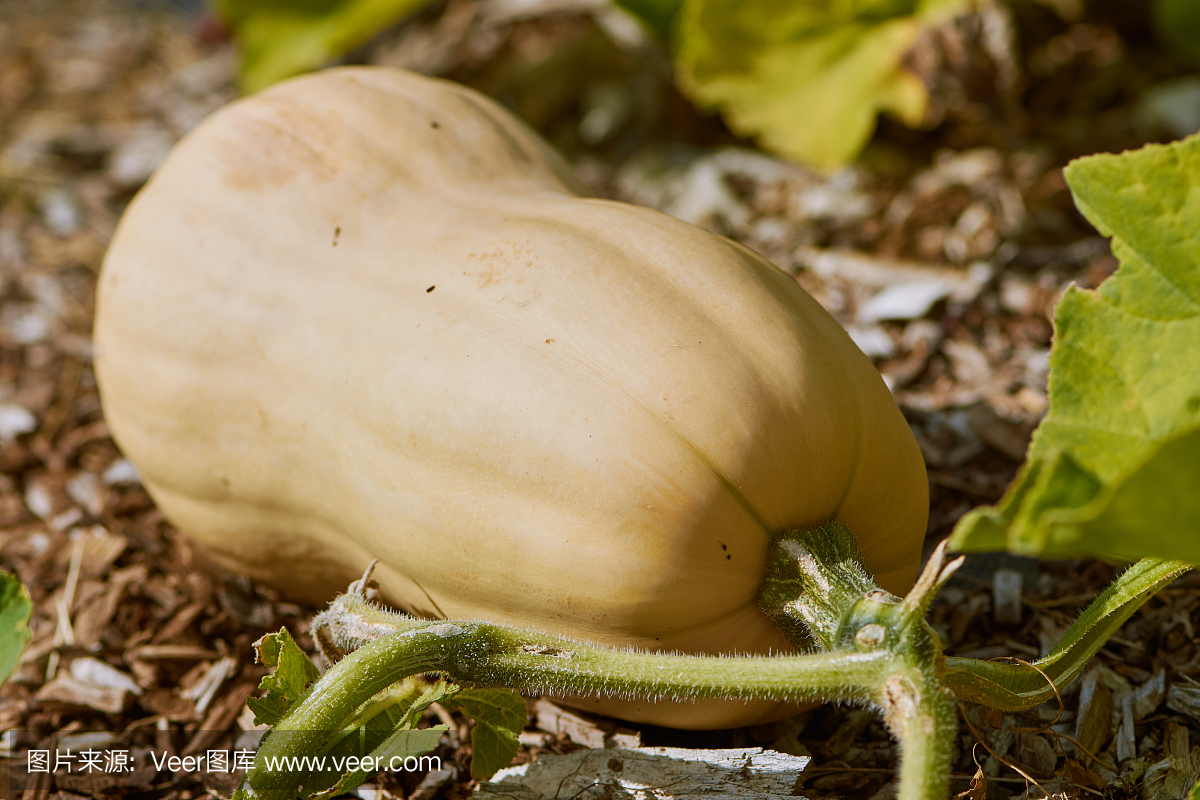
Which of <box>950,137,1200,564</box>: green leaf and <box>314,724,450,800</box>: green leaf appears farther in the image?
<box>314,724,450,800</box>: green leaf

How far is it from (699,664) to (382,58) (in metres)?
2.91

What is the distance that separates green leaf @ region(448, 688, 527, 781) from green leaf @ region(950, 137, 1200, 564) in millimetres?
672

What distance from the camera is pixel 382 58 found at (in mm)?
3486

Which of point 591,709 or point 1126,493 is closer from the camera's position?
point 1126,493

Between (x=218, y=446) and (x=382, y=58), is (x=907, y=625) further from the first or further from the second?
(x=382, y=58)

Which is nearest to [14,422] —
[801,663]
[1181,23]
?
[801,663]

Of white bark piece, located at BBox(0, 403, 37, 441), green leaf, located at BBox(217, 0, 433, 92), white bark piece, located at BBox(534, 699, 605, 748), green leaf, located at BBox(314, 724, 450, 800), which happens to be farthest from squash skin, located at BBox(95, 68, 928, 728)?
green leaf, located at BBox(217, 0, 433, 92)

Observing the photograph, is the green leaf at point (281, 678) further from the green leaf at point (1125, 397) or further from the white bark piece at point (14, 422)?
the white bark piece at point (14, 422)

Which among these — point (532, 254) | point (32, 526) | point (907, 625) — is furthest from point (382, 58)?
point (907, 625)

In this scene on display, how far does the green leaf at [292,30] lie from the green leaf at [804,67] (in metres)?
0.95

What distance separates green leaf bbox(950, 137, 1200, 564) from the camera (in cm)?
98

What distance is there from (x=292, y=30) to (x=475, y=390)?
2023 millimetres

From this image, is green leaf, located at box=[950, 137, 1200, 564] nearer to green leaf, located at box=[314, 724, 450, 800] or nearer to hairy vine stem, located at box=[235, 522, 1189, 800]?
hairy vine stem, located at box=[235, 522, 1189, 800]

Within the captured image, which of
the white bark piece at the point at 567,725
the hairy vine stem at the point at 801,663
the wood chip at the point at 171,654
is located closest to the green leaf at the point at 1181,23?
the hairy vine stem at the point at 801,663
